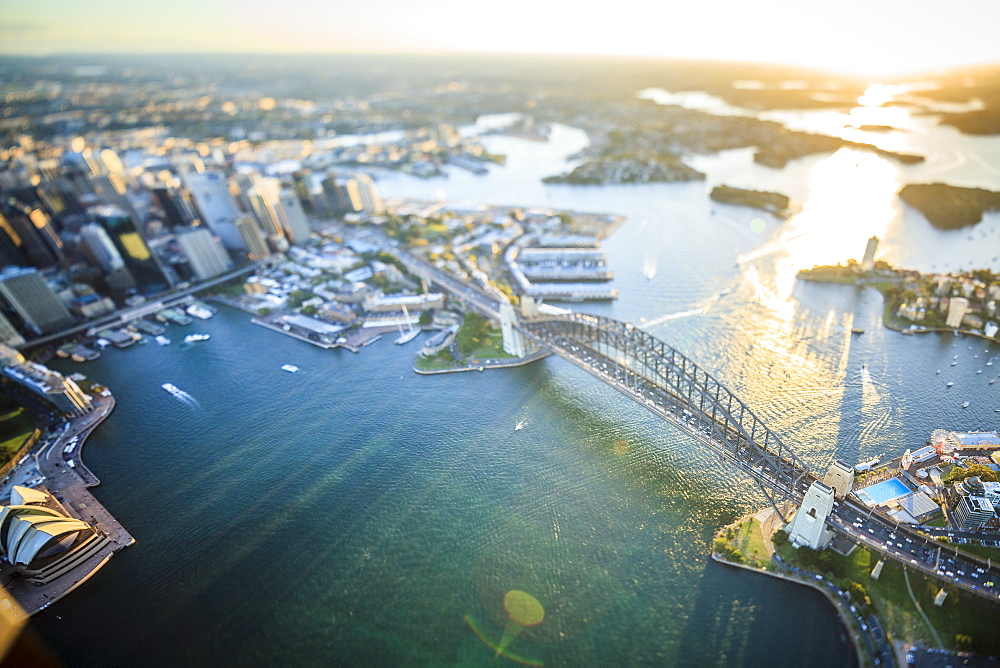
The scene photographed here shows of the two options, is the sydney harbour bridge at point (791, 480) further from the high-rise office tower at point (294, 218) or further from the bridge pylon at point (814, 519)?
the high-rise office tower at point (294, 218)

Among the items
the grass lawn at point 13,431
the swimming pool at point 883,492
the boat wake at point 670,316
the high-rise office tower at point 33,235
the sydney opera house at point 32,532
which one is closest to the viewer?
the swimming pool at point 883,492

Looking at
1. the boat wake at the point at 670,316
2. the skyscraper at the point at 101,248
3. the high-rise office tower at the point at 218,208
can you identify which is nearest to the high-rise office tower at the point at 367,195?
the high-rise office tower at the point at 218,208

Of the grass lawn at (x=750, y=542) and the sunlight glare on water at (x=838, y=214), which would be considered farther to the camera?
the sunlight glare on water at (x=838, y=214)

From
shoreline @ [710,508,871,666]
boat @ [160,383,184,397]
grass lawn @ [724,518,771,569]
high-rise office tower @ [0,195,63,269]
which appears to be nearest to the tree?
shoreline @ [710,508,871,666]

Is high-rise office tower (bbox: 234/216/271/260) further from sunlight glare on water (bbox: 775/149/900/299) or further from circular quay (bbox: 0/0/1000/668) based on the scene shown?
sunlight glare on water (bbox: 775/149/900/299)

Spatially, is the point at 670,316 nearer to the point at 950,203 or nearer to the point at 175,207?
the point at 950,203

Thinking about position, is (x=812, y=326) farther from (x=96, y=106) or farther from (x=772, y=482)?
(x=96, y=106)

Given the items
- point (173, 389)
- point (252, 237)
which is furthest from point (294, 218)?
point (173, 389)
